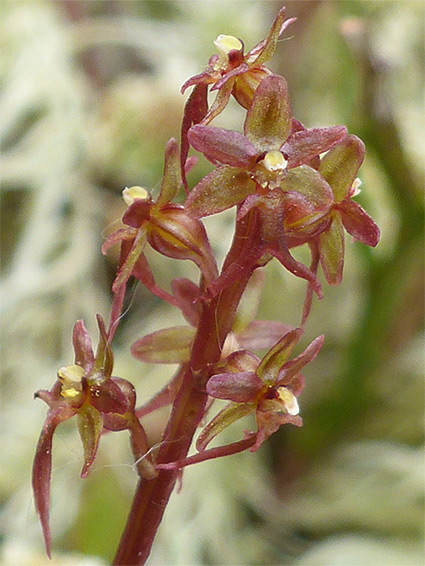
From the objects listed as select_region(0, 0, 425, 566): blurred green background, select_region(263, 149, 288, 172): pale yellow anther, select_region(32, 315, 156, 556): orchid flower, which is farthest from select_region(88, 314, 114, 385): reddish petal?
select_region(0, 0, 425, 566): blurred green background

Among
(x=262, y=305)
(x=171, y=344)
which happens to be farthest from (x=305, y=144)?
(x=262, y=305)

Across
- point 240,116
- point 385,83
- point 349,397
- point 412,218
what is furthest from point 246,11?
point 349,397

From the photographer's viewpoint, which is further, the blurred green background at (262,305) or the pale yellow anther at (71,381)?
the blurred green background at (262,305)

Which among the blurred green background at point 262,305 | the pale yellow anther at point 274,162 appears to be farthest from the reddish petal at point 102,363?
the blurred green background at point 262,305

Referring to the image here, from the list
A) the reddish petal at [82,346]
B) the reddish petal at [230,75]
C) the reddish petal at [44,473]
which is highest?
the reddish petal at [230,75]

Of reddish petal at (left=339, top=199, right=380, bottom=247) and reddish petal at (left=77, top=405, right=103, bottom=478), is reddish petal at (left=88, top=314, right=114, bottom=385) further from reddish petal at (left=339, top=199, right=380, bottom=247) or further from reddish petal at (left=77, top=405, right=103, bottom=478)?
reddish petal at (left=339, top=199, right=380, bottom=247)

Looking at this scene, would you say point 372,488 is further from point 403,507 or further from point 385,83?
point 385,83

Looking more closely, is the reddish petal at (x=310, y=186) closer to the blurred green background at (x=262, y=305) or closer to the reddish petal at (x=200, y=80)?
the reddish petal at (x=200, y=80)
